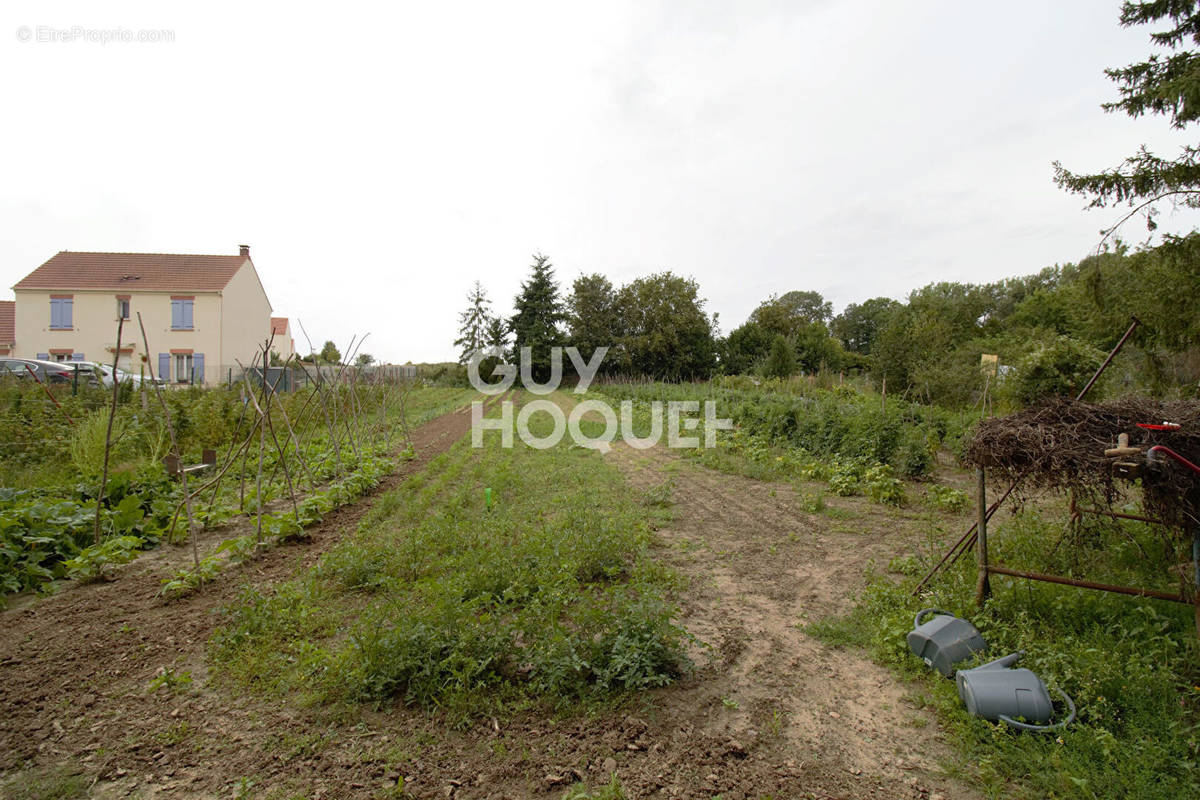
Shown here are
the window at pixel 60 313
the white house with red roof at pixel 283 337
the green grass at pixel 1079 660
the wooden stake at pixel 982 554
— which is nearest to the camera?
the green grass at pixel 1079 660

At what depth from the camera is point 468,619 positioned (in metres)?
3.54

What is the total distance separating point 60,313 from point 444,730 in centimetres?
3155

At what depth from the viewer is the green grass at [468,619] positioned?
323 centimetres

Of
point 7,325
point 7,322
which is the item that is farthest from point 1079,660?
point 7,322

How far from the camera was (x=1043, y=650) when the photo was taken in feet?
11.1

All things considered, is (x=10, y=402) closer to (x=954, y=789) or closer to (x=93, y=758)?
(x=93, y=758)

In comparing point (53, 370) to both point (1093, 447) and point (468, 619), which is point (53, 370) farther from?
point (1093, 447)

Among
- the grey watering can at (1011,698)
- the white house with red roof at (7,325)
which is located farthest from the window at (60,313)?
the grey watering can at (1011,698)

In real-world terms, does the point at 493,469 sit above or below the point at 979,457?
below

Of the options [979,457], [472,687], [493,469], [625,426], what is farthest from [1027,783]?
[625,426]

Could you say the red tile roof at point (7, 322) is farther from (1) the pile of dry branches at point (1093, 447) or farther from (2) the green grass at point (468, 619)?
(1) the pile of dry branches at point (1093, 447)

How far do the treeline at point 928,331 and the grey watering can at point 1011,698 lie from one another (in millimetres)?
4790

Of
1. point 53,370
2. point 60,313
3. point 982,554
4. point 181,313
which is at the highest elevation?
point 181,313

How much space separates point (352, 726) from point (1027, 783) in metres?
3.20
